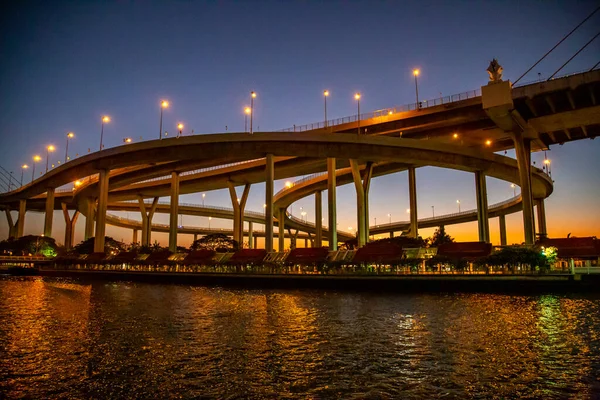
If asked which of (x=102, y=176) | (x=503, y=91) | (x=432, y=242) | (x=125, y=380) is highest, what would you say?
(x=503, y=91)

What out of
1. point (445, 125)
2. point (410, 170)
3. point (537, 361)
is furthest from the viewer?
point (410, 170)

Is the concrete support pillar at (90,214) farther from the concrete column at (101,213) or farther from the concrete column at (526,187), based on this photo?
the concrete column at (526,187)

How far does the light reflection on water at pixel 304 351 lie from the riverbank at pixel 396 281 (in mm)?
3456

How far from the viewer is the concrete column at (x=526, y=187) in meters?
38.8

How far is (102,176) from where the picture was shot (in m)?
48.1

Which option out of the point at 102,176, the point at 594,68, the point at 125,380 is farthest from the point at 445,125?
the point at 125,380

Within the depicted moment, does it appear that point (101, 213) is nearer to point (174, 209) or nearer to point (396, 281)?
point (174, 209)

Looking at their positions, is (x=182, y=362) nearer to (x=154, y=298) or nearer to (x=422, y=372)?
(x=422, y=372)

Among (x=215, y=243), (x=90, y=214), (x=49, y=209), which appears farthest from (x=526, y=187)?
(x=90, y=214)

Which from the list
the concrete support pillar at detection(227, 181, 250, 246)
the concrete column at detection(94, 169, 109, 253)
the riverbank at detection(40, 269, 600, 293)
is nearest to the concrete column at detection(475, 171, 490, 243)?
the riverbank at detection(40, 269, 600, 293)

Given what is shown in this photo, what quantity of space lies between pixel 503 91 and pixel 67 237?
8604 centimetres

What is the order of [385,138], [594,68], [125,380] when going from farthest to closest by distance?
[385,138] → [594,68] → [125,380]

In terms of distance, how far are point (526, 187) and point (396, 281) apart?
2332cm

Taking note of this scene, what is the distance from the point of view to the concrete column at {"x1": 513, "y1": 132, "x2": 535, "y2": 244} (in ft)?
127
